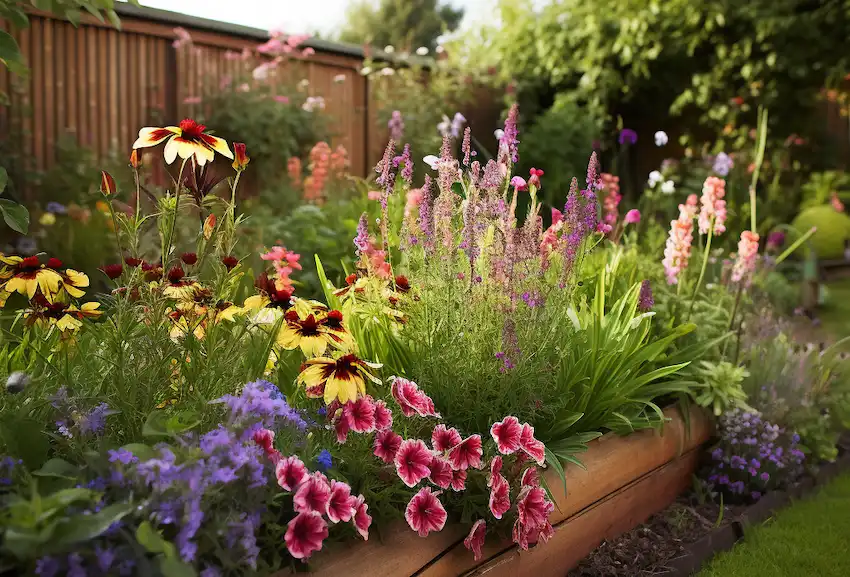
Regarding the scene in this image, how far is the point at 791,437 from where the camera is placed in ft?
10.5

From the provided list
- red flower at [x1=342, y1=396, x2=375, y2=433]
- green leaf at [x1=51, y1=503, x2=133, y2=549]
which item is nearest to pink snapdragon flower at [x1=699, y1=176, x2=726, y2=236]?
red flower at [x1=342, y1=396, x2=375, y2=433]

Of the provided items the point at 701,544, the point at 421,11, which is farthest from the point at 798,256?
the point at 421,11

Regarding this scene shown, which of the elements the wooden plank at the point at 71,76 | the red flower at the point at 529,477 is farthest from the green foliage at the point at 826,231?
the red flower at the point at 529,477

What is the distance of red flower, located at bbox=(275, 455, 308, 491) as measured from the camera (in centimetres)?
153

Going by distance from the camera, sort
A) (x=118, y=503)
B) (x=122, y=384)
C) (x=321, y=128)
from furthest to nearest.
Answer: (x=321, y=128)
(x=122, y=384)
(x=118, y=503)

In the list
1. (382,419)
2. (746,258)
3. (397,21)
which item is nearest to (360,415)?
(382,419)

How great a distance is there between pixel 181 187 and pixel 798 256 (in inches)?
310

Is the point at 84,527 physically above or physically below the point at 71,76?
below

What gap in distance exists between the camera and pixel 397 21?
106ft

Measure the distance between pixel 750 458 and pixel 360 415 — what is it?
6.21 ft

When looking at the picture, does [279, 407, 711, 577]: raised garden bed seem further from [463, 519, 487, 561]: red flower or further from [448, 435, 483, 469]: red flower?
[448, 435, 483, 469]: red flower

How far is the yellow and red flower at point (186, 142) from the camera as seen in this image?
168cm

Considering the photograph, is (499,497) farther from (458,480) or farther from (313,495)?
(313,495)

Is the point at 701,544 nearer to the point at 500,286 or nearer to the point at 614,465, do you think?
the point at 614,465
